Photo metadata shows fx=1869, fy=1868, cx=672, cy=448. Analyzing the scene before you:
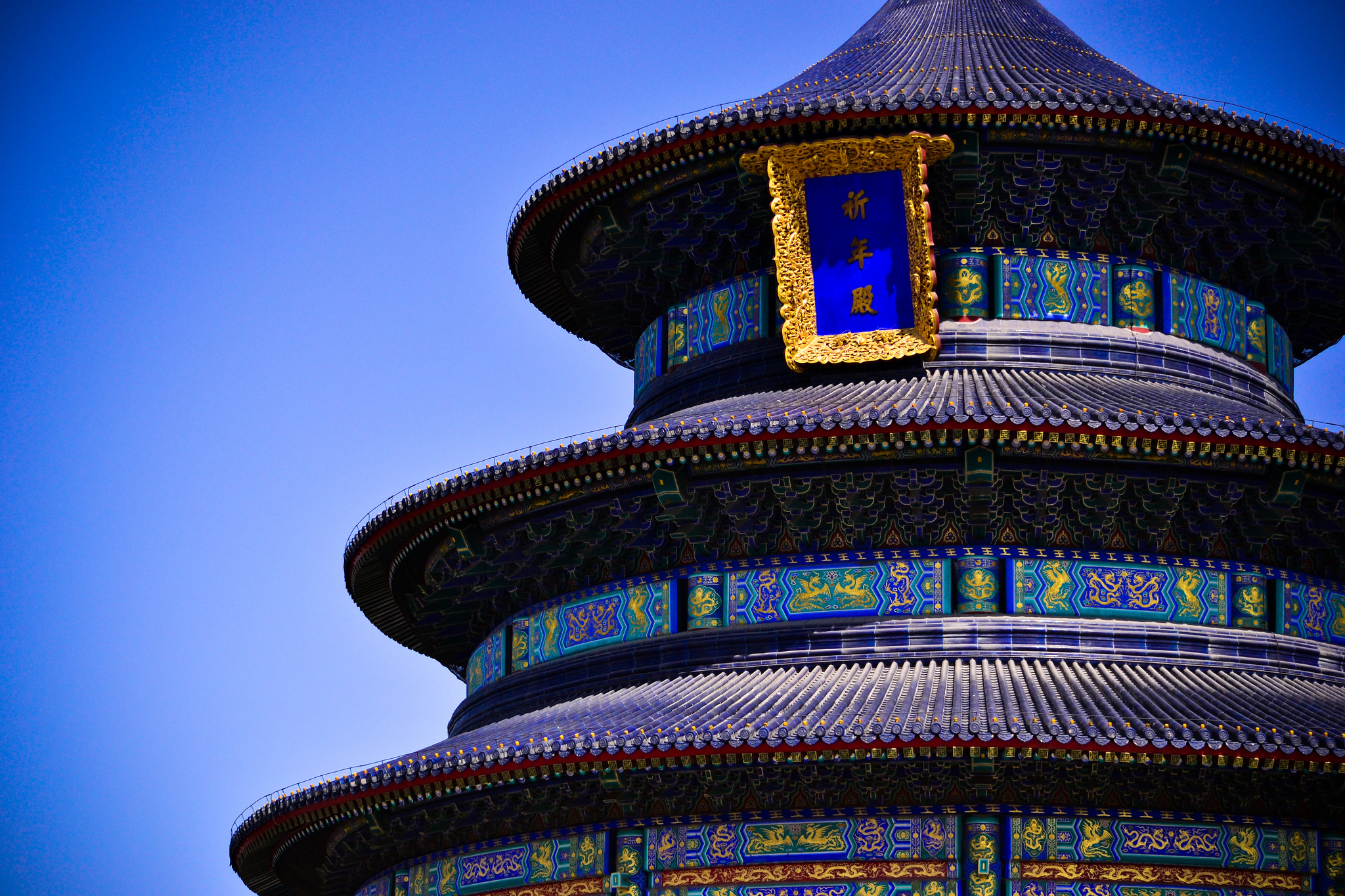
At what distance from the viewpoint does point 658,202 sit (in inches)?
974

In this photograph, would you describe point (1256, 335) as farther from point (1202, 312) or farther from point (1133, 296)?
point (1133, 296)

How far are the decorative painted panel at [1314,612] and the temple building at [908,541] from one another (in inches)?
1.6

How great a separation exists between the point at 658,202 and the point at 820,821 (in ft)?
29.9

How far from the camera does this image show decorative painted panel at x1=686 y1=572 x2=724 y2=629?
70.9 ft

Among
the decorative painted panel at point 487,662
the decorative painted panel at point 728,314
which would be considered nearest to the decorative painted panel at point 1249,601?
the decorative painted panel at point 728,314

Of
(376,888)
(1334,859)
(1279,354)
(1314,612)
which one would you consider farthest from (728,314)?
(1334,859)

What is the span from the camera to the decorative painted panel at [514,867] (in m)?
20.2

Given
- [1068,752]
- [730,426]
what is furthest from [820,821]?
[730,426]

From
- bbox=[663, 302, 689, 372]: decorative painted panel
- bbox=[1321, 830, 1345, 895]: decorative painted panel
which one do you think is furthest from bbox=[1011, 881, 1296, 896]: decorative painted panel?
bbox=[663, 302, 689, 372]: decorative painted panel

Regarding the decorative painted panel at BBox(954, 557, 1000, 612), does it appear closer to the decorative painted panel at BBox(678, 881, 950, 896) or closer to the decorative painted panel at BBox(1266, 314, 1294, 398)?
the decorative painted panel at BBox(678, 881, 950, 896)

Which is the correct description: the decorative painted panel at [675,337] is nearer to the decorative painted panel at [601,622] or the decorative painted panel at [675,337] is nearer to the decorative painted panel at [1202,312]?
the decorative painted panel at [601,622]

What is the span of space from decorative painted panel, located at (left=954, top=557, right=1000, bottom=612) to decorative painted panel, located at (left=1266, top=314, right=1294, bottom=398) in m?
6.66

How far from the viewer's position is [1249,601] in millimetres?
21188

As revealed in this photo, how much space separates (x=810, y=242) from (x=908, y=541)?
4378 millimetres
